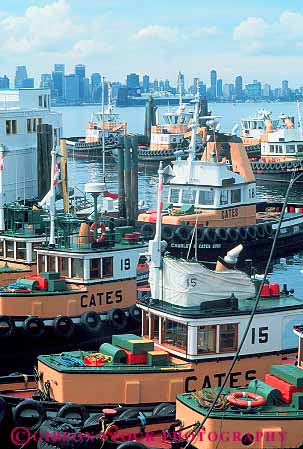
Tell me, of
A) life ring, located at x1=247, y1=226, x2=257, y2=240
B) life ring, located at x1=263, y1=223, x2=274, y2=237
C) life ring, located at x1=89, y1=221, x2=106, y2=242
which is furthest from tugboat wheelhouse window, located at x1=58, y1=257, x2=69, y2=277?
life ring, located at x1=263, y1=223, x2=274, y2=237

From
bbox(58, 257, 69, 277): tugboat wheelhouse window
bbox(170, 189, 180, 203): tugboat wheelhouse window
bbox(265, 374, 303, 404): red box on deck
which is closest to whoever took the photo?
bbox(265, 374, 303, 404): red box on deck

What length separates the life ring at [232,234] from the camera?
147 feet

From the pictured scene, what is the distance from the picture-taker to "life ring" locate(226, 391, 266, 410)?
17016 mm

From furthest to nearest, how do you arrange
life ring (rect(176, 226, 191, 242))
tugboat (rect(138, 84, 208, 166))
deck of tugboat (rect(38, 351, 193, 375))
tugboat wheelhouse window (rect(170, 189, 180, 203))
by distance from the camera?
1. tugboat (rect(138, 84, 208, 166))
2. tugboat wheelhouse window (rect(170, 189, 180, 203))
3. life ring (rect(176, 226, 191, 242))
4. deck of tugboat (rect(38, 351, 193, 375))

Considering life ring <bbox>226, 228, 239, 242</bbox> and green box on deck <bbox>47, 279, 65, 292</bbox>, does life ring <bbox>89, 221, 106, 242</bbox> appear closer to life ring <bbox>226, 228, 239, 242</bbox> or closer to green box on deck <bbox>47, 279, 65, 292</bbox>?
green box on deck <bbox>47, 279, 65, 292</bbox>

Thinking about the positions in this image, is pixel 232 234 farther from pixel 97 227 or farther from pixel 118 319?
pixel 118 319

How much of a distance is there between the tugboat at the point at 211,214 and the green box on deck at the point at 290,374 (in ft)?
83.1

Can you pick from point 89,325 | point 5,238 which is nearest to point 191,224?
point 5,238

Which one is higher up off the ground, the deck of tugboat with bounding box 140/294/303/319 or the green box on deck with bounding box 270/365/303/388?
the deck of tugboat with bounding box 140/294/303/319

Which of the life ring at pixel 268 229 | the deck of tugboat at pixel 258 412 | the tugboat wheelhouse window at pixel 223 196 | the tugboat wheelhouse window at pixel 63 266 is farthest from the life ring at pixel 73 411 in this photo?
the life ring at pixel 268 229

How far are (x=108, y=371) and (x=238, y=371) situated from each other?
9.26 ft

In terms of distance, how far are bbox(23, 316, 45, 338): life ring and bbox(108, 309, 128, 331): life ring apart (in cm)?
194

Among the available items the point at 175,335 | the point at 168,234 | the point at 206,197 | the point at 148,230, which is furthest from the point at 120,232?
the point at 206,197

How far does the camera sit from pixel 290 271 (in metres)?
44.7
